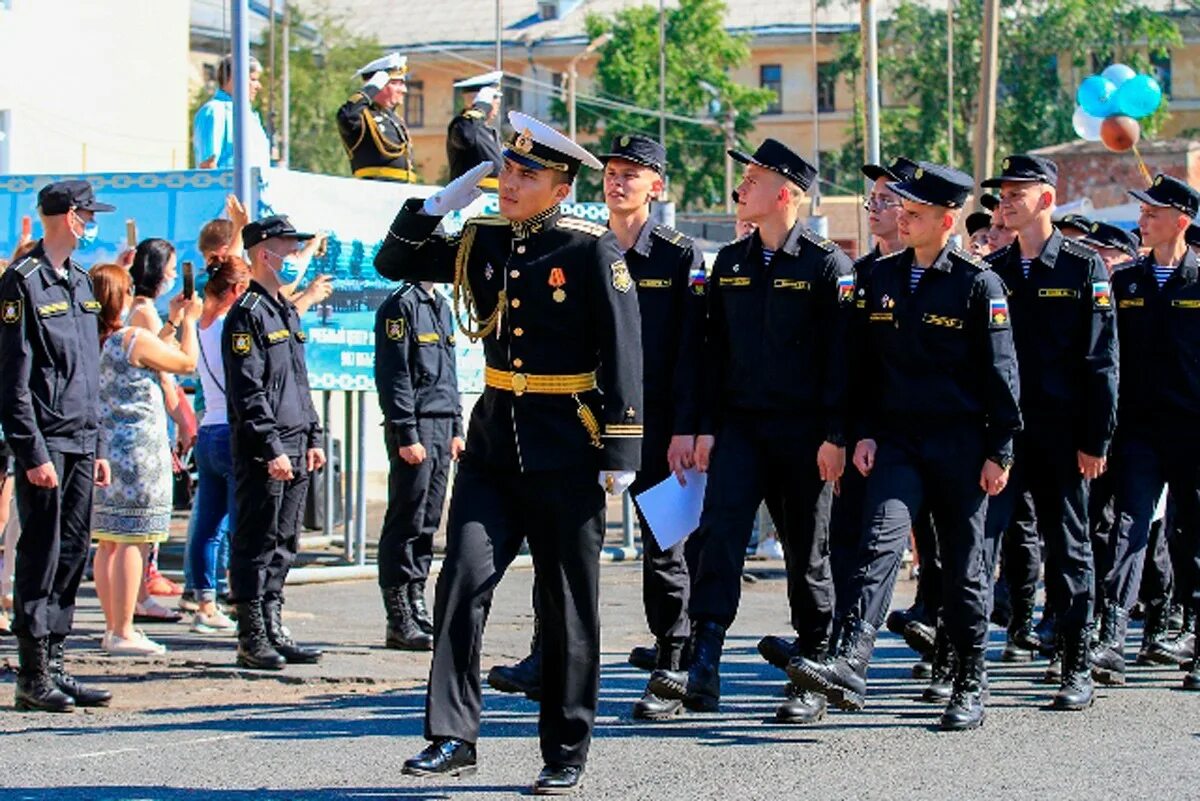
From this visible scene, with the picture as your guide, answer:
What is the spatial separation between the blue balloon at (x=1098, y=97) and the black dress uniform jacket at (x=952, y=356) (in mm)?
12241

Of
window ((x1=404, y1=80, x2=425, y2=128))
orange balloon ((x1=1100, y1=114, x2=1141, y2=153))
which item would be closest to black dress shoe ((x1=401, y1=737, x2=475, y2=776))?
orange balloon ((x1=1100, y1=114, x2=1141, y2=153))

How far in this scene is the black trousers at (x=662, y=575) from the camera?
9.44 m

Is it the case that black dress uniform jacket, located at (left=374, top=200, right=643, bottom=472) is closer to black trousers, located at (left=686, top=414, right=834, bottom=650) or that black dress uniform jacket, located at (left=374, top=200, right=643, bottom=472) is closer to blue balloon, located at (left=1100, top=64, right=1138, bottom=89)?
black trousers, located at (left=686, top=414, right=834, bottom=650)

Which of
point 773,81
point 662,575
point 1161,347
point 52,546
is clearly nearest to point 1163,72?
point 773,81

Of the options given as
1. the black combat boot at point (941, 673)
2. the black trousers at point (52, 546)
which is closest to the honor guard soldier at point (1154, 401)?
the black combat boot at point (941, 673)

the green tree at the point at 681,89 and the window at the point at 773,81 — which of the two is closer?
the green tree at the point at 681,89

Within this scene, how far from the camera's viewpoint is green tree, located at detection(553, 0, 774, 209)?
267 feet

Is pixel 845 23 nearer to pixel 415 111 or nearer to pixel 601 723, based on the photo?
pixel 415 111

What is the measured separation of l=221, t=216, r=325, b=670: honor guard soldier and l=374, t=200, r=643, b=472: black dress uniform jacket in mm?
3222

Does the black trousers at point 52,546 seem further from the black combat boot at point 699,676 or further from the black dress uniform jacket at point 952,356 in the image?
the black dress uniform jacket at point 952,356

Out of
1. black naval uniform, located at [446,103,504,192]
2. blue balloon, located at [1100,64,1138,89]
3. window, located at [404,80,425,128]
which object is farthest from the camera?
window, located at [404,80,425,128]

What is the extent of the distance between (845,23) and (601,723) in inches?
2991

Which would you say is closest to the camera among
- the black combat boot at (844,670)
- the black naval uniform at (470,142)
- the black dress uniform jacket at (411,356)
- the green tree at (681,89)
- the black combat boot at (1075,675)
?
the black combat boot at (844,670)

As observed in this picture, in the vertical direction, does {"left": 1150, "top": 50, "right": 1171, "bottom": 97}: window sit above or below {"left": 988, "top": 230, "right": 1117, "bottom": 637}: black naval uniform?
above
